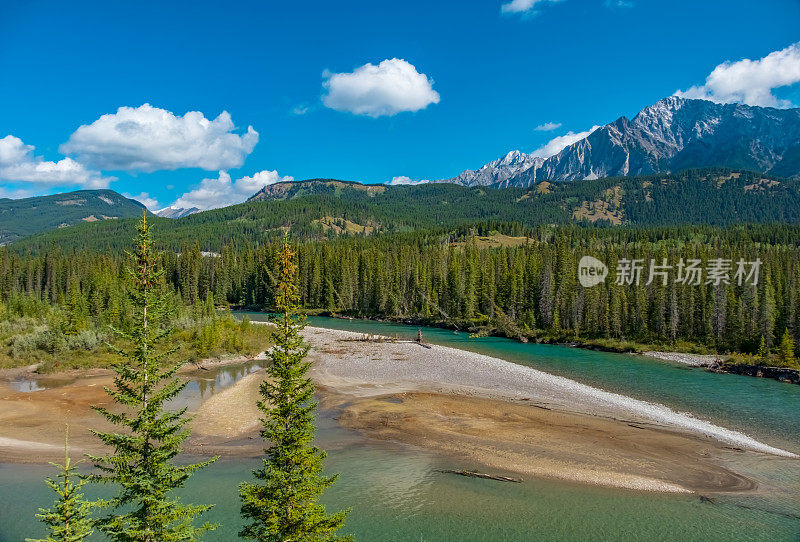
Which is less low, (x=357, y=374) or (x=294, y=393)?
(x=294, y=393)

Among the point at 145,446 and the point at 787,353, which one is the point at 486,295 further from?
the point at 145,446

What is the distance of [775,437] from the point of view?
29422 millimetres

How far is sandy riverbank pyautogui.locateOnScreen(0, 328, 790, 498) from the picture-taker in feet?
81.7

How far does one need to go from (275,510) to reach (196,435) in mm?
19863

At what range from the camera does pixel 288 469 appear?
1323cm

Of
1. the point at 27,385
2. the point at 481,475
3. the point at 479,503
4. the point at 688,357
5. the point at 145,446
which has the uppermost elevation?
the point at 145,446

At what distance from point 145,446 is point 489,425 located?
24.3 m

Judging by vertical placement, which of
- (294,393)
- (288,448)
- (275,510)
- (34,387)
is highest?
(294,393)

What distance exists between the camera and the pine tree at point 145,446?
11.5m

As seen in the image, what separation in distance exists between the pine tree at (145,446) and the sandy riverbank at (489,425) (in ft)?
51.2

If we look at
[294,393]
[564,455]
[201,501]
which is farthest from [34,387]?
[564,455]

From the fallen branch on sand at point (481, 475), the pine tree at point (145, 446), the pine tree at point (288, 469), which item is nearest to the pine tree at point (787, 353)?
the fallen branch on sand at point (481, 475)

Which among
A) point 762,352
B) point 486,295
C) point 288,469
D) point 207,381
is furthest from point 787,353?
point 207,381

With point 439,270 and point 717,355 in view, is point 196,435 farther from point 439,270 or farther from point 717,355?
point 439,270
